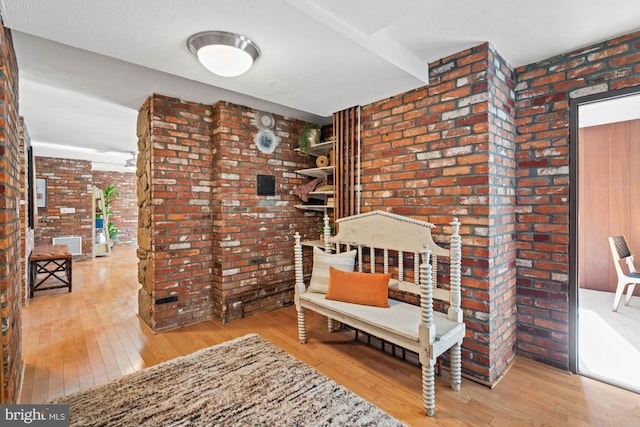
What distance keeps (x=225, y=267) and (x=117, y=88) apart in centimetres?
201

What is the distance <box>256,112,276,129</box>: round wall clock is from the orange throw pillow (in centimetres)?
197

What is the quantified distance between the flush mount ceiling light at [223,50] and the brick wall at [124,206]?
7.83 m

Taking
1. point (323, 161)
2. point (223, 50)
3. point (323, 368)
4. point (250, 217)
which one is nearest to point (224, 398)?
point (323, 368)

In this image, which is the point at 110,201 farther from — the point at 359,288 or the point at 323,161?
the point at 359,288

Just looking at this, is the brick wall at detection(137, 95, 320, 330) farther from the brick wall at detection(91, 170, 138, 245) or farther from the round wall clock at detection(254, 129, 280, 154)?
the brick wall at detection(91, 170, 138, 245)

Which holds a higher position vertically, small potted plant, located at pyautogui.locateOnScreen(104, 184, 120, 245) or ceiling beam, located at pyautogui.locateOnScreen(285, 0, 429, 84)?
ceiling beam, located at pyautogui.locateOnScreen(285, 0, 429, 84)

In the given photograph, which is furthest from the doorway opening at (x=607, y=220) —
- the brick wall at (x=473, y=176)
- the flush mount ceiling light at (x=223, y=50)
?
the flush mount ceiling light at (x=223, y=50)

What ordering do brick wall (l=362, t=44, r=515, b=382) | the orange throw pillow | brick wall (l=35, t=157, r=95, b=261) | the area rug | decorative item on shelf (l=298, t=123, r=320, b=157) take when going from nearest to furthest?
the area rug
brick wall (l=362, t=44, r=515, b=382)
the orange throw pillow
decorative item on shelf (l=298, t=123, r=320, b=157)
brick wall (l=35, t=157, r=95, b=261)

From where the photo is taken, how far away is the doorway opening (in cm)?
255

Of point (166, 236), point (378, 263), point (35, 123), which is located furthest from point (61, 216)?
point (378, 263)

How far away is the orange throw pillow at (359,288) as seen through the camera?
7.57 feet

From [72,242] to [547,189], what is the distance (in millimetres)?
8296

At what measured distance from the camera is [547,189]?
7.37 ft

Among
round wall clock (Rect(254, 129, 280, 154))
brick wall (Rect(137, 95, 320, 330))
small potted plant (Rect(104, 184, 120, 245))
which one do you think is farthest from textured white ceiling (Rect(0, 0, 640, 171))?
small potted plant (Rect(104, 184, 120, 245))
